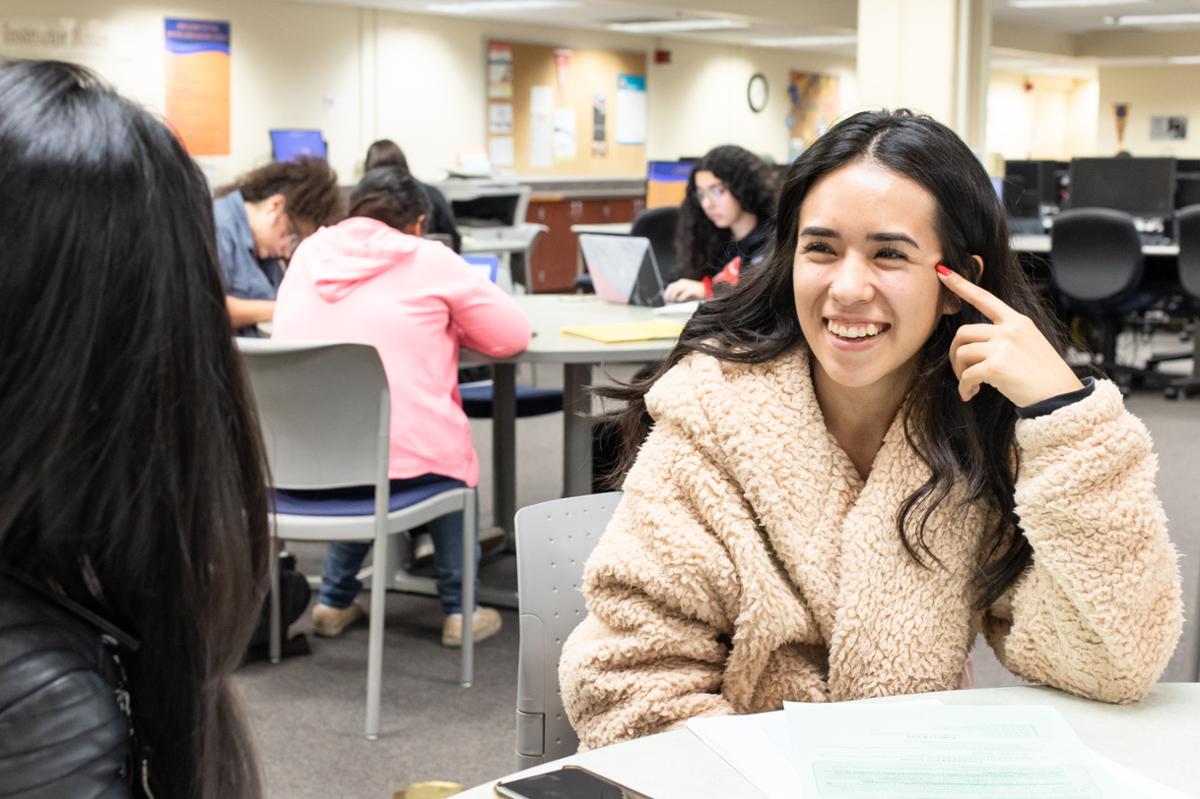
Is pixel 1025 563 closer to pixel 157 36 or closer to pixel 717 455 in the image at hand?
pixel 717 455

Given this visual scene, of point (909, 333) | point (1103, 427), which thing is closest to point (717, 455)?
point (909, 333)

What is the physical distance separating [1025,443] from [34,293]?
96cm

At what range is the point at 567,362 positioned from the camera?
10.7 ft

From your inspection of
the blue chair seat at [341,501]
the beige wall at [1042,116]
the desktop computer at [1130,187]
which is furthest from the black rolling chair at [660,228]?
the beige wall at [1042,116]

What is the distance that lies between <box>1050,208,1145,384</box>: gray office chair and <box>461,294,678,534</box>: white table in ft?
12.1

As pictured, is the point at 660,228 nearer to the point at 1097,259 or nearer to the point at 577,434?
the point at 1097,259

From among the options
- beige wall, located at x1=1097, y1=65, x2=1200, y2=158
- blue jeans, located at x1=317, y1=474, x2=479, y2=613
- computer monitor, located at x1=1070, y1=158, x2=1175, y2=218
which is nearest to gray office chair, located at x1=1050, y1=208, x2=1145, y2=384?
computer monitor, located at x1=1070, y1=158, x2=1175, y2=218

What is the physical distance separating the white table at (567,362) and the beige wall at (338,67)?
518 cm

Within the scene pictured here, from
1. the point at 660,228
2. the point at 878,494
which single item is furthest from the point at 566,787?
the point at 660,228

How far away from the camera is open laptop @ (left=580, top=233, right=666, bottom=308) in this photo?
3980mm

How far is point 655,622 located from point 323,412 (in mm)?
1550

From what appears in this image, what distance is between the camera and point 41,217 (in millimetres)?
767

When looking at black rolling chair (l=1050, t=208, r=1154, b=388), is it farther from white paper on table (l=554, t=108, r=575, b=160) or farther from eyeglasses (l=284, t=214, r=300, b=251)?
white paper on table (l=554, t=108, r=575, b=160)

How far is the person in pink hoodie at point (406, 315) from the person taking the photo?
3.05 meters
